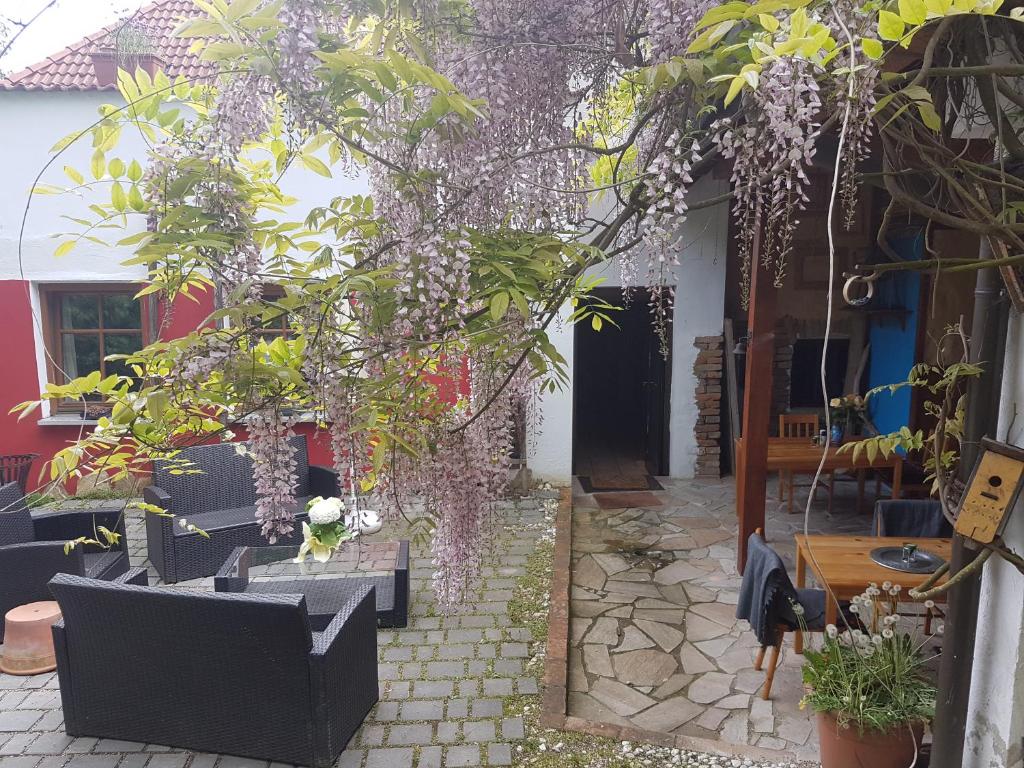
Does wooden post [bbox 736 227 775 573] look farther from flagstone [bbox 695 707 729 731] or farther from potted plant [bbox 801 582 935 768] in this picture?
potted plant [bbox 801 582 935 768]

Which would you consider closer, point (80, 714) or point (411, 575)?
point (80, 714)

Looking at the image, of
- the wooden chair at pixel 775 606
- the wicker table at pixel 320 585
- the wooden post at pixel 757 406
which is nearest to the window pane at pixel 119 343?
the wicker table at pixel 320 585

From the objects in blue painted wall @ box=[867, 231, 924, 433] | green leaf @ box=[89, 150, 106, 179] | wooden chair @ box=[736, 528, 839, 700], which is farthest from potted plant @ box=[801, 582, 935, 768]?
blue painted wall @ box=[867, 231, 924, 433]

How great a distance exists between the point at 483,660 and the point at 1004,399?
7.98 feet

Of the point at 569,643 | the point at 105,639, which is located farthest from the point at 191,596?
the point at 569,643

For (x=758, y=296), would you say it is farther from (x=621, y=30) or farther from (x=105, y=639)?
(x=105, y=639)

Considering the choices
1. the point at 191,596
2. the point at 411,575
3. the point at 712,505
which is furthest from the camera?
the point at 712,505

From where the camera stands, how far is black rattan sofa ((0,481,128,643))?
3506 mm

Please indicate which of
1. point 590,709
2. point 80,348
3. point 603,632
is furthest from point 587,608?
point 80,348

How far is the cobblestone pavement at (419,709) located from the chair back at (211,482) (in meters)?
1.54

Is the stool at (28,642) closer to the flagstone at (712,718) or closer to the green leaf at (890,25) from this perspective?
the flagstone at (712,718)

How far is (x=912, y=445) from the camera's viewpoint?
2.30 metres

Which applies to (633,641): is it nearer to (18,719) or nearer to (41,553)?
(18,719)

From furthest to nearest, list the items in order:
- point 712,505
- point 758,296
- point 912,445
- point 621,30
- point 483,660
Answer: point 712,505, point 758,296, point 483,660, point 912,445, point 621,30
